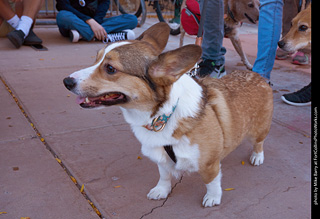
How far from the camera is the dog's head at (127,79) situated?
215 centimetres

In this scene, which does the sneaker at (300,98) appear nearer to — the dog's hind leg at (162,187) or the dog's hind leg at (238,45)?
the dog's hind leg at (238,45)

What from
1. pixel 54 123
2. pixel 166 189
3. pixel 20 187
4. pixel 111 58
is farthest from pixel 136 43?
pixel 54 123

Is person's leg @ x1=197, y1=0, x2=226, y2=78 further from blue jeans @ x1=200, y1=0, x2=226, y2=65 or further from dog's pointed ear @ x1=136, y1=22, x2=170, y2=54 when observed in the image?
dog's pointed ear @ x1=136, y1=22, x2=170, y2=54

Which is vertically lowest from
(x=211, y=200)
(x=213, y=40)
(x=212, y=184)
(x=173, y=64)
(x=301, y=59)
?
(x=301, y=59)

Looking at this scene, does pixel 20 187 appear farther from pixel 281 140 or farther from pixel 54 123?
pixel 281 140

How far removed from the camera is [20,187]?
2576 millimetres

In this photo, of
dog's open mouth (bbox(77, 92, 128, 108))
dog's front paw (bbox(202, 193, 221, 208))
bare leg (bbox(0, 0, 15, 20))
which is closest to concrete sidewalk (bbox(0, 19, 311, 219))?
dog's front paw (bbox(202, 193, 221, 208))

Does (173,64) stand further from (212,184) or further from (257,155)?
(257,155)

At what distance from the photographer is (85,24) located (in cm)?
680

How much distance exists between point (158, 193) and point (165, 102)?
83cm

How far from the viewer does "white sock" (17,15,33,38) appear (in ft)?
20.4

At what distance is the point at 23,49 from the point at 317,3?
6.14m

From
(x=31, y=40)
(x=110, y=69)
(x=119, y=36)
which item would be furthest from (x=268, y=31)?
(x=31, y=40)

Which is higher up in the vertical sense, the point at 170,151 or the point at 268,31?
the point at 268,31
